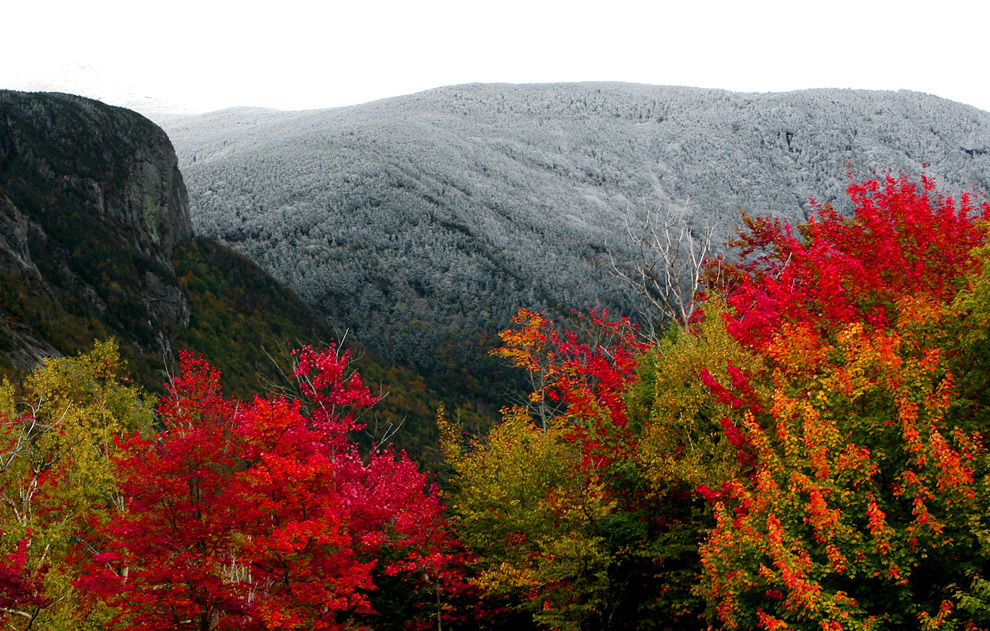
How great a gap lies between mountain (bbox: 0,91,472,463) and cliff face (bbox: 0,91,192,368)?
0.12m

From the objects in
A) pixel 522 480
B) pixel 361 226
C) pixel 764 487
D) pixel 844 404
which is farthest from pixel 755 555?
pixel 361 226

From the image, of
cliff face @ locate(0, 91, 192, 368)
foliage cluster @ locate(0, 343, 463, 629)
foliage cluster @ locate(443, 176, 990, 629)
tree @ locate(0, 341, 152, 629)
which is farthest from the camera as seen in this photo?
cliff face @ locate(0, 91, 192, 368)

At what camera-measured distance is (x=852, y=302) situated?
13.8 meters

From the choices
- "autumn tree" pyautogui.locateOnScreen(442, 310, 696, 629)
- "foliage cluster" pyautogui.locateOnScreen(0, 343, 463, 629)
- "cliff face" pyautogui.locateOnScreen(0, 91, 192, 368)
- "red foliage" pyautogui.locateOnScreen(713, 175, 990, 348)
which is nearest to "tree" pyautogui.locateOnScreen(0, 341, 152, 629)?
"foliage cluster" pyautogui.locateOnScreen(0, 343, 463, 629)

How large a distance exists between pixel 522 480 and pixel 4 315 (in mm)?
35010

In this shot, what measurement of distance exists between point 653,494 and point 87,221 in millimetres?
60023

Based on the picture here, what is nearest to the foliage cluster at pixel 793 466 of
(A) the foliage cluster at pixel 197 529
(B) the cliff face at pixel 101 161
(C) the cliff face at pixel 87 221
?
(A) the foliage cluster at pixel 197 529

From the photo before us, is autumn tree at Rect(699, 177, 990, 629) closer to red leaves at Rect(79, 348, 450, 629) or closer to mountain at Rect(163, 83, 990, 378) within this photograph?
red leaves at Rect(79, 348, 450, 629)

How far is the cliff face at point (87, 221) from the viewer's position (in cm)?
5038

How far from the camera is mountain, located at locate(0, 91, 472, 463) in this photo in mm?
51969

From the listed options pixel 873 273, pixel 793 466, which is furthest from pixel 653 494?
pixel 873 273

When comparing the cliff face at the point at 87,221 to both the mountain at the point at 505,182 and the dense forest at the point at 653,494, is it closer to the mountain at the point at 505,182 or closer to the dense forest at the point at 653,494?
the mountain at the point at 505,182

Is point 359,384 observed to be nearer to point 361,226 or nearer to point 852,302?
point 852,302

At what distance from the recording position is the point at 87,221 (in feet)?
205
